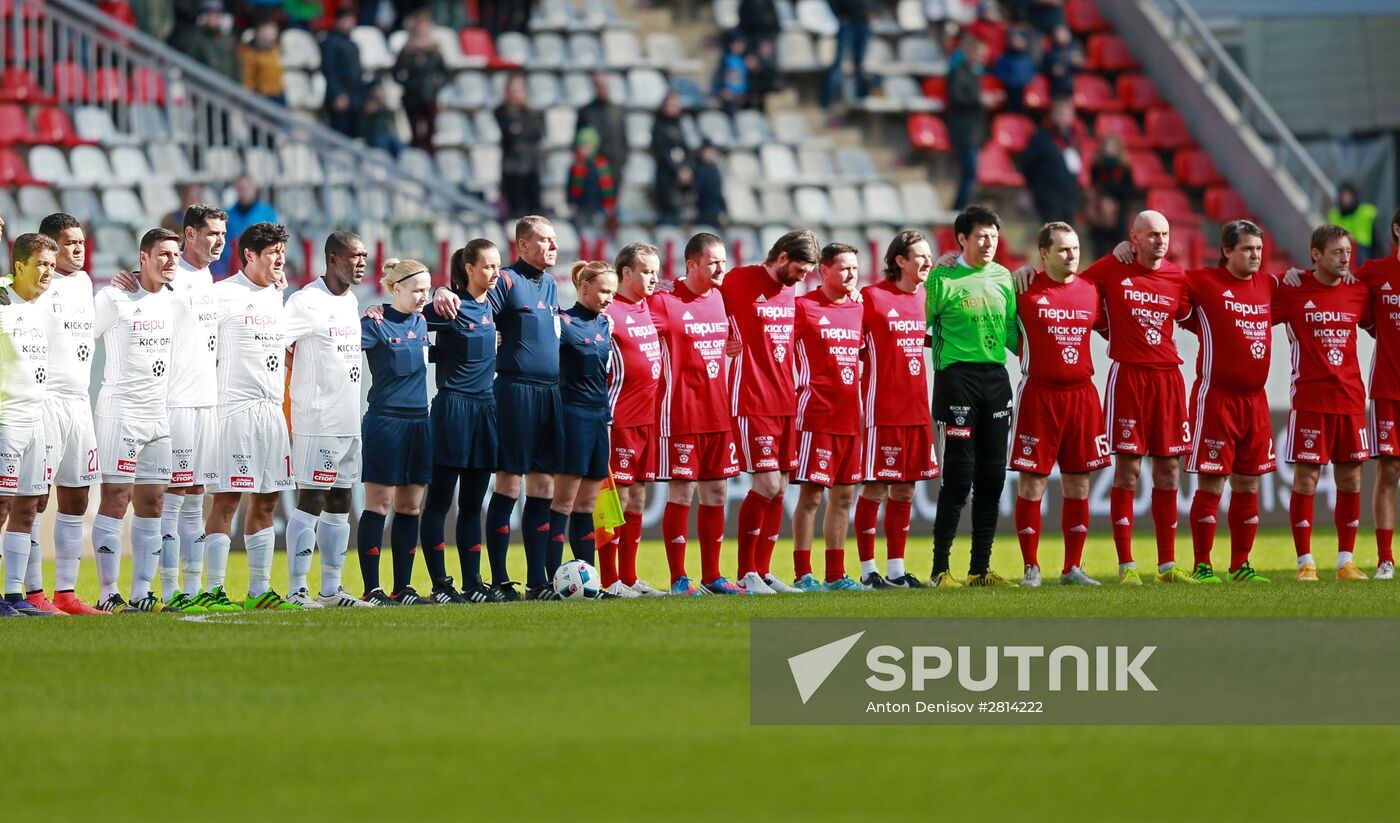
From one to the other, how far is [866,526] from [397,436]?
2801 mm

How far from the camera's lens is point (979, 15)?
23.6 metres

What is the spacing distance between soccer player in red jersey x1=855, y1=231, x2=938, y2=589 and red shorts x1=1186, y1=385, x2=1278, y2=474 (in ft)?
5.04

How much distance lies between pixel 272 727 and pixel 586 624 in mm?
2707

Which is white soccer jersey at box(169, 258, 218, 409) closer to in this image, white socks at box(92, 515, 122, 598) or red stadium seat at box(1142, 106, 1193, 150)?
white socks at box(92, 515, 122, 598)

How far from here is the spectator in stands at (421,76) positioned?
776 inches

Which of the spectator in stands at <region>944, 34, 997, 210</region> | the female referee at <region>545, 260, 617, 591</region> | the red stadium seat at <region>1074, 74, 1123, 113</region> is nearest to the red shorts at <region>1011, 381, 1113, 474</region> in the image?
the female referee at <region>545, 260, 617, 591</region>

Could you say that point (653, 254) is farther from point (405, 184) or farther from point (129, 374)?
point (405, 184)

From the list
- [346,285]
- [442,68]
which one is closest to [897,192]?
[442,68]

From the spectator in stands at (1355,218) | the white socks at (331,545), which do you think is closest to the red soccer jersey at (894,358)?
the white socks at (331,545)

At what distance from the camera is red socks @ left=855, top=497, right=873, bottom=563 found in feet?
37.2

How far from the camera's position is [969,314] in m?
11.1

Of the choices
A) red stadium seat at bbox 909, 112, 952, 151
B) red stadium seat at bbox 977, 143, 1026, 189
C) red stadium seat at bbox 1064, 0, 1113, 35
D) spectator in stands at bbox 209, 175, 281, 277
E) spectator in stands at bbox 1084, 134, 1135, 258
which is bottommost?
spectator in stands at bbox 209, 175, 281, 277

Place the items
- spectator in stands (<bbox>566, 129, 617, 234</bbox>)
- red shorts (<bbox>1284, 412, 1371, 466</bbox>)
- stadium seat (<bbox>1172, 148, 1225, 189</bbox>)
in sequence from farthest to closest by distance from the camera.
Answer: stadium seat (<bbox>1172, 148, 1225, 189</bbox>), spectator in stands (<bbox>566, 129, 617, 234</bbox>), red shorts (<bbox>1284, 412, 1371, 466</bbox>)

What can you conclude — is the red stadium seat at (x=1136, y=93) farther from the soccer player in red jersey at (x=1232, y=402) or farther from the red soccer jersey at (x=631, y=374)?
the red soccer jersey at (x=631, y=374)
